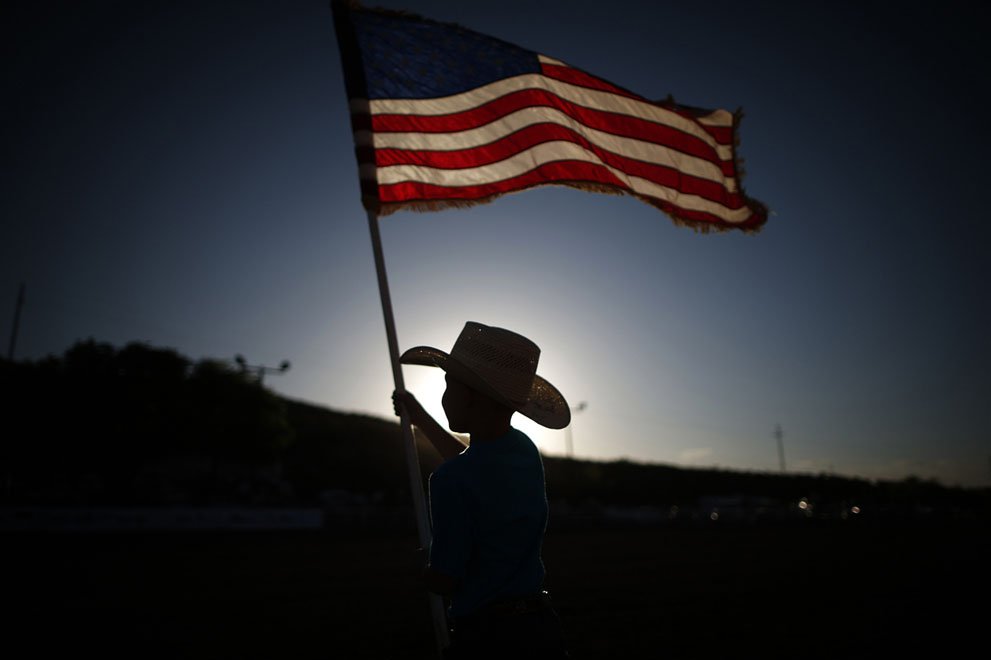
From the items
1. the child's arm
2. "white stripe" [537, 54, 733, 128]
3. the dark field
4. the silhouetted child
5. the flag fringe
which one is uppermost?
"white stripe" [537, 54, 733, 128]

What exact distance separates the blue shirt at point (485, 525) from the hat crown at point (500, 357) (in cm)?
24

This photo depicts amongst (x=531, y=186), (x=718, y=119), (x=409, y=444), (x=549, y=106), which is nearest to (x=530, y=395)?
(x=409, y=444)

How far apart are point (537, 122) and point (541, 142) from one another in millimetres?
178

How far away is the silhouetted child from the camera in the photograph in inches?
87.4

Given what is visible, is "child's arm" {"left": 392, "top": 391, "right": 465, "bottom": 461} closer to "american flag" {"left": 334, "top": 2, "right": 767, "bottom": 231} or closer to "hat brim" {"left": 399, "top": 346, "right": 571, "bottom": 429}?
"hat brim" {"left": 399, "top": 346, "right": 571, "bottom": 429}

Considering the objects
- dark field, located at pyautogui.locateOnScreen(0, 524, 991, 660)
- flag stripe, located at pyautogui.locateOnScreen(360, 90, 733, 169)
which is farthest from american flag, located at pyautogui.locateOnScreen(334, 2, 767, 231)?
dark field, located at pyautogui.locateOnScreen(0, 524, 991, 660)

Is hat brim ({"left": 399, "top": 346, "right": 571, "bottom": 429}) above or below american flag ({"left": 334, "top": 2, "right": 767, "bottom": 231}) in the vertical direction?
below

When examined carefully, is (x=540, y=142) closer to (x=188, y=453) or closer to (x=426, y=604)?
(x=426, y=604)

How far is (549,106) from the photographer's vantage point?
5.80 metres

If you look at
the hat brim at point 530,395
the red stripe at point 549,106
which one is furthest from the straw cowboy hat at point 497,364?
the red stripe at point 549,106

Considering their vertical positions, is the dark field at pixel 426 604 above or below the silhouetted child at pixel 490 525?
below

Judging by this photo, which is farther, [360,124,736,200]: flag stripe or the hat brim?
[360,124,736,200]: flag stripe

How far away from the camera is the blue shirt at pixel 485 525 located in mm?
2217

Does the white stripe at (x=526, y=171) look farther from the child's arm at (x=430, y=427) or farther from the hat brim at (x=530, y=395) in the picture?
the hat brim at (x=530, y=395)
